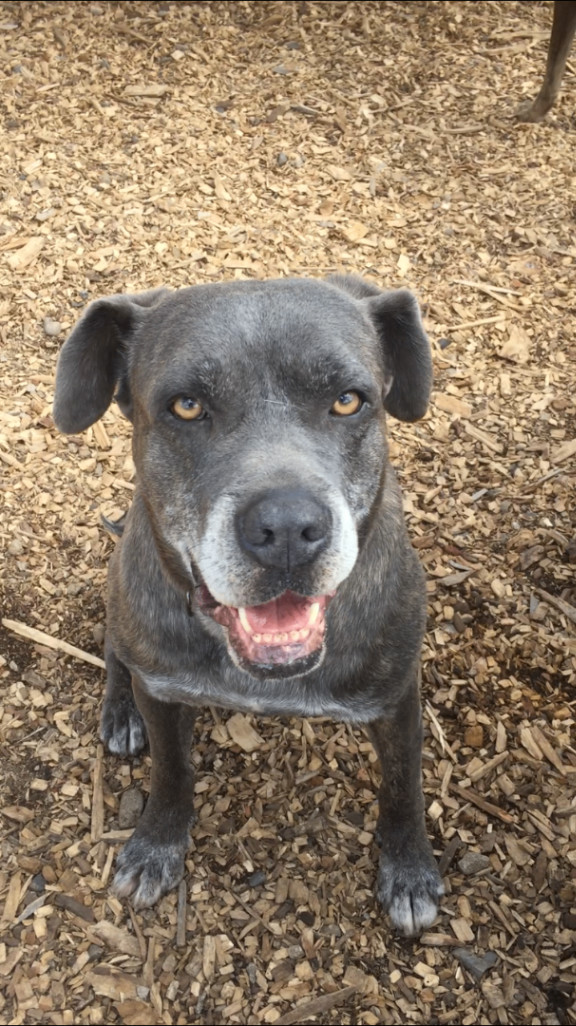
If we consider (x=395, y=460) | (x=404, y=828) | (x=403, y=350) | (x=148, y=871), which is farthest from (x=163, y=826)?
(x=395, y=460)

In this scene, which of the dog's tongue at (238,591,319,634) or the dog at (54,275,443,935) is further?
the dog's tongue at (238,591,319,634)

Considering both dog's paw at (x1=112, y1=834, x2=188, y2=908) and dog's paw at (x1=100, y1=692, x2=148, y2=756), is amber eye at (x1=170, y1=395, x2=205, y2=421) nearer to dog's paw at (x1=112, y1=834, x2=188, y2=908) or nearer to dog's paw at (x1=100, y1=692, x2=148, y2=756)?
dog's paw at (x1=100, y1=692, x2=148, y2=756)

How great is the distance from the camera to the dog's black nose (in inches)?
105

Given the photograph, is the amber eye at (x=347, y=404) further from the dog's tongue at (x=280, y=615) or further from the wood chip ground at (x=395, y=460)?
the wood chip ground at (x=395, y=460)

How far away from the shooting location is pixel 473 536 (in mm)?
4996

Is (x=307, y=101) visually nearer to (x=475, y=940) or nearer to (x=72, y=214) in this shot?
(x=72, y=214)

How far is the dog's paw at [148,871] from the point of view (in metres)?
3.88

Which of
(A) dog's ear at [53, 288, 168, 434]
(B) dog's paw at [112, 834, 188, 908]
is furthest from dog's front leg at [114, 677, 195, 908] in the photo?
(A) dog's ear at [53, 288, 168, 434]

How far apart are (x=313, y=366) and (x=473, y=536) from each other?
7.32ft

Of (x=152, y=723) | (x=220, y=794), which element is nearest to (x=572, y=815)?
(x=220, y=794)

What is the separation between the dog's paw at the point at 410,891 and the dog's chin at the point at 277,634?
1.31 metres

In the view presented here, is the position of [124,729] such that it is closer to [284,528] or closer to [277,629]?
[277,629]

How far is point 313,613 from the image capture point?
301 cm

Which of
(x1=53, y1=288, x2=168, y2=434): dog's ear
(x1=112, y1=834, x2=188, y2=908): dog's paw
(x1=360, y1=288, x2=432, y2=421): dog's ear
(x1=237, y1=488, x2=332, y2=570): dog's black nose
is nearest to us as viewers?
(x1=237, y1=488, x2=332, y2=570): dog's black nose
